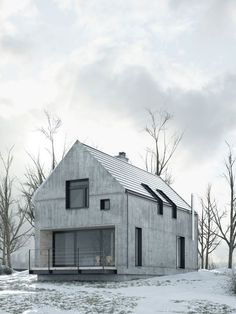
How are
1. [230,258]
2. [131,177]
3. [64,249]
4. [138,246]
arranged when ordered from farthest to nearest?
1. [230,258]
2. [131,177]
3. [64,249]
4. [138,246]

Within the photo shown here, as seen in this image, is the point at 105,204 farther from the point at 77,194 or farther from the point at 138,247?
the point at 138,247

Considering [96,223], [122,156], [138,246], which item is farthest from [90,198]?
[122,156]

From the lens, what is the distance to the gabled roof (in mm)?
30141

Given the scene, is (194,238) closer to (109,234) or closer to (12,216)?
(109,234)

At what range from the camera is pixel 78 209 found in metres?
30.1

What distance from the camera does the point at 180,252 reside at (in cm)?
3625

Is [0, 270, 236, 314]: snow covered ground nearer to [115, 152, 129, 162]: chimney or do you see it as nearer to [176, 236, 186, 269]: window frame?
[176, 236, 186, 269]: window frame

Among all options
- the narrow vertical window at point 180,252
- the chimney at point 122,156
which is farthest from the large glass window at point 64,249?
the narrow vertical window at point 180,252

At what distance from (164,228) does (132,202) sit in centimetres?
492

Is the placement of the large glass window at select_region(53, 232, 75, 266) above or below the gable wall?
below

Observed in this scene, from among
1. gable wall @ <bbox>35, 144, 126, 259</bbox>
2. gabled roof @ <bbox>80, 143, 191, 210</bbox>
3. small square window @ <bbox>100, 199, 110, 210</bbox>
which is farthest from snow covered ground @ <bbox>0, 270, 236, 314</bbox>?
gabled roof @ <bbox>80, 143, 191, 210</bbox>

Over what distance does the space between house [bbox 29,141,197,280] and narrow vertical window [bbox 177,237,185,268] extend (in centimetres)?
254

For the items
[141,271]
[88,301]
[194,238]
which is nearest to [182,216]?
[194,238]

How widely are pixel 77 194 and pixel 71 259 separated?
3.79m
